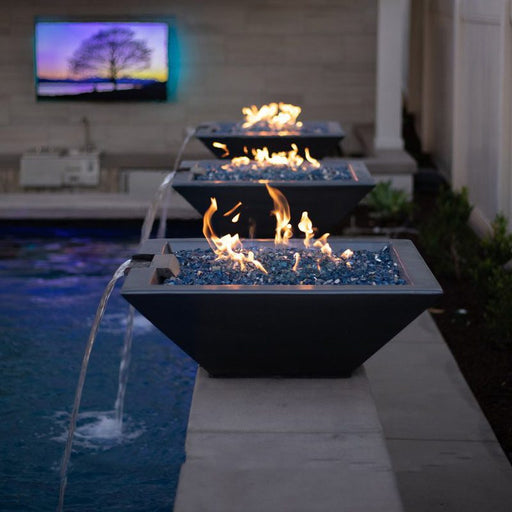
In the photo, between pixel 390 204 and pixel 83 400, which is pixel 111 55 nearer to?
pixel 390 204

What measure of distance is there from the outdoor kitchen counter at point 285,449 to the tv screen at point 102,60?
10.2 metres

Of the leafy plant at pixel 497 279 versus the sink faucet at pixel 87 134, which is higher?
the sink faucet at pixel 87 134

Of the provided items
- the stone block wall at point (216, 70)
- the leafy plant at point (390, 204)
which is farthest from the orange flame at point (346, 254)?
the stone block wall at point (216, 70)

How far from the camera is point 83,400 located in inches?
267

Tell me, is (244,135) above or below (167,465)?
above

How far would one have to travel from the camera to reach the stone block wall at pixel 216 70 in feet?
48.6

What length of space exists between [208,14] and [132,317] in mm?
7784

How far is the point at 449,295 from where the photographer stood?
870 centimetres

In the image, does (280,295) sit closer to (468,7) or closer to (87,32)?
(468,7)

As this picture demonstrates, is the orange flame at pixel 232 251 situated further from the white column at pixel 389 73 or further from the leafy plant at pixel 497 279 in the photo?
the white column at pixel 389 73

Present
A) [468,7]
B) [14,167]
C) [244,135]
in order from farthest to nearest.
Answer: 1. [14,167]
2. [468,7]
3. [244,135]

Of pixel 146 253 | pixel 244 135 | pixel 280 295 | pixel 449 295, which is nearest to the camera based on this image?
pixel 280 295

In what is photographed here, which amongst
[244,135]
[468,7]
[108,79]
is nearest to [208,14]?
[108,79]

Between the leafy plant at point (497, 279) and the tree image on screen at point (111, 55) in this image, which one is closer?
the leafy plant at point (497, 279)
